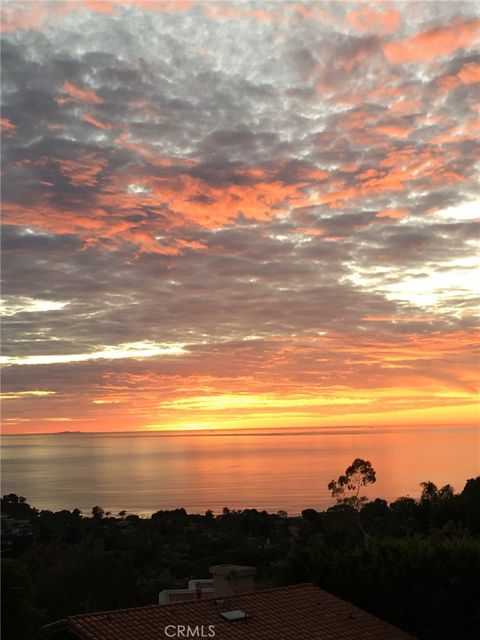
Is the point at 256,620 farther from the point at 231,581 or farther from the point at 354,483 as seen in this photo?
the point at 354,483

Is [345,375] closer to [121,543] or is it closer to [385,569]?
[121,543]

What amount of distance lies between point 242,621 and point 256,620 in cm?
35

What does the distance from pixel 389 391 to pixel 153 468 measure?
8835cm

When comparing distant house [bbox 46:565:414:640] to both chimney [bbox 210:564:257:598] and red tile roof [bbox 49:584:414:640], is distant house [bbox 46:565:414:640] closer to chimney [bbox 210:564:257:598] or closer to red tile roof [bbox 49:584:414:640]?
red tile roof [bbox 49:584:414:640]

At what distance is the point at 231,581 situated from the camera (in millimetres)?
19094

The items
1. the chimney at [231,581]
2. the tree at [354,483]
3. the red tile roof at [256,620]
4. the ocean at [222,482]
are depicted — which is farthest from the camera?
the ocean at [222,482]

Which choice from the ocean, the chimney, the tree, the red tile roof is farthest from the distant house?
the ocean

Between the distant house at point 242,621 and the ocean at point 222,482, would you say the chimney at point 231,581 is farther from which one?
the ocean at point 222,482

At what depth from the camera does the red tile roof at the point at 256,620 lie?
13.8m

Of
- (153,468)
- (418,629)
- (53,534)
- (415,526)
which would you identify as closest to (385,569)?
(418,629)

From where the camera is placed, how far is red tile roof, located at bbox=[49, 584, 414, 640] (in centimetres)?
1383

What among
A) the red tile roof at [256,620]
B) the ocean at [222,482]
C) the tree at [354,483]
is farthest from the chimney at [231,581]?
the ocean at [222,482]

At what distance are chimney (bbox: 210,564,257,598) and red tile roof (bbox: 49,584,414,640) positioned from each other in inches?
69.5

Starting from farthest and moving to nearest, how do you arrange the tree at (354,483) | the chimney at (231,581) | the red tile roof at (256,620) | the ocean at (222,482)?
the ocean at (222,482) → the tree at (354,483) → the chimney at (231,581) → the red tile roof at (256,620)
